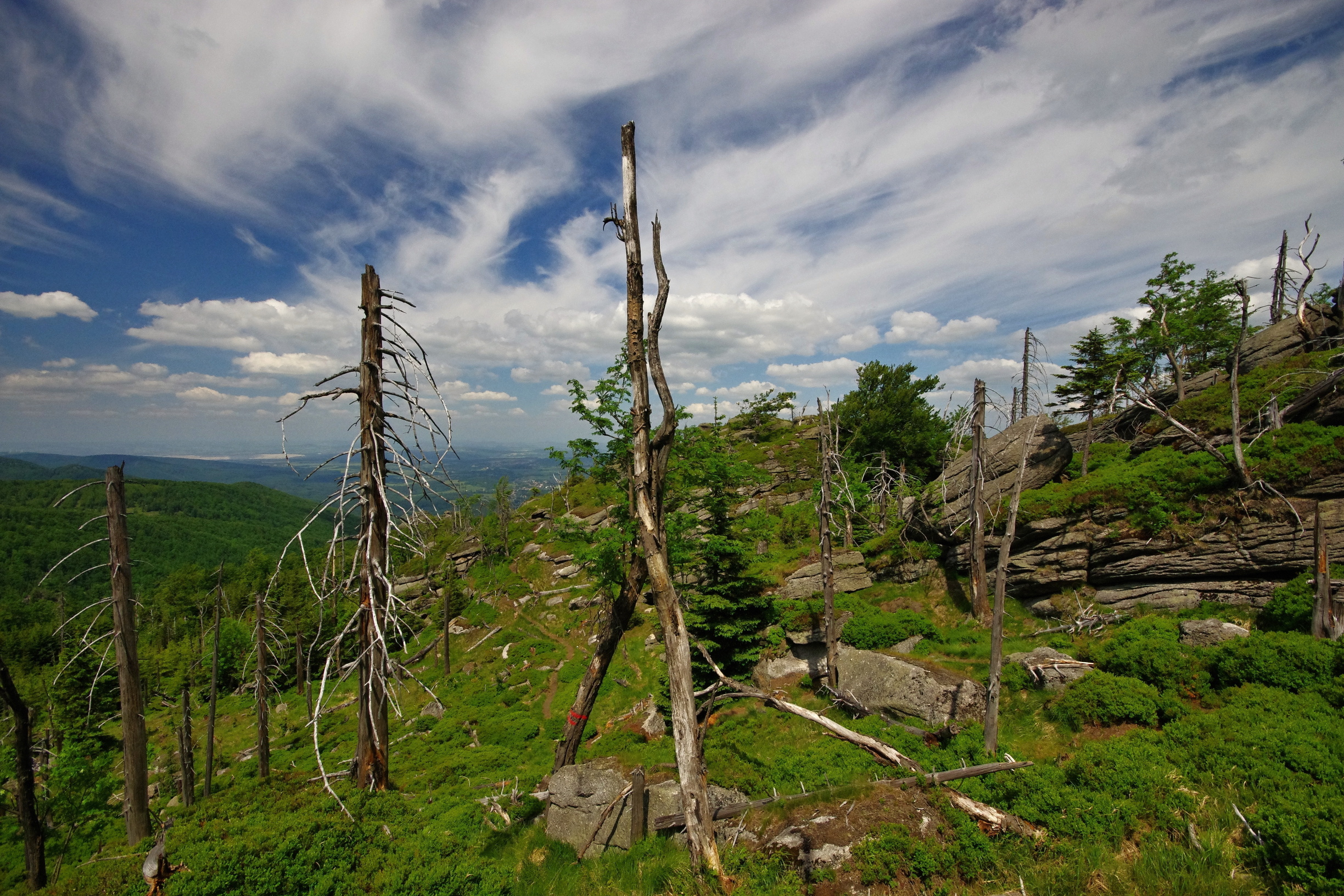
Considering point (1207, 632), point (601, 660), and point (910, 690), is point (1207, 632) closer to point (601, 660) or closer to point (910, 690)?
point (910, 690)

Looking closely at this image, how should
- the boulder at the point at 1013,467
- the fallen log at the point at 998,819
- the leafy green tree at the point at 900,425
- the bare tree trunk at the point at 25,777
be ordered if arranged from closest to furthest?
1. the fallen log at the point at 998,819
2. the bare tree trunk at the point at 25,777
3. the boulder at the point at 1013,467
4. the leafy green tree at the point at 900,425

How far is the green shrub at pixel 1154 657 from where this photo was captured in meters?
12.1

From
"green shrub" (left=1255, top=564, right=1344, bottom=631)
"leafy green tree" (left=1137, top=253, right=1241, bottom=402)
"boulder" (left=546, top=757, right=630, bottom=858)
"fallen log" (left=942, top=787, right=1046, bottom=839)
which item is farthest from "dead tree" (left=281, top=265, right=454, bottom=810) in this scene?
"leafy green tree" (left=1137, top=253, right=1241, bottom=402)

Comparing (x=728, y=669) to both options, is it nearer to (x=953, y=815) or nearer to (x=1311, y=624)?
(x=953, y=815)

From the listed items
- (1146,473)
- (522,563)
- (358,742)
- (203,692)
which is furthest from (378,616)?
(203,692)

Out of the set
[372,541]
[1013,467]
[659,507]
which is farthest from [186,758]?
[1013,467]

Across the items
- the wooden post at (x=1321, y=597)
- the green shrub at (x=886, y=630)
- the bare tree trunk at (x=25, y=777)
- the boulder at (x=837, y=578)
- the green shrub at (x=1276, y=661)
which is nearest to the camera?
the bare tree trunk at (x=25, y=777)

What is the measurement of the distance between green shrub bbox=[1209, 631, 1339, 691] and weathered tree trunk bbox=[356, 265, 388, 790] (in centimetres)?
1728

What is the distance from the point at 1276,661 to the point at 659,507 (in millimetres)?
14198

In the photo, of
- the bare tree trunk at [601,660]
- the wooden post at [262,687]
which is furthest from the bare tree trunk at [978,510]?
the wooden post at [262,687]

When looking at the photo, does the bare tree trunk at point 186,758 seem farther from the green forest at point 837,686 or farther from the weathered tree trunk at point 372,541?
the weathered tree trunk at point 372,541

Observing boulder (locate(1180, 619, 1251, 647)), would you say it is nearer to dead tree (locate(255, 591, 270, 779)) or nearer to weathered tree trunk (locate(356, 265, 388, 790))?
weathered tree trunk (locate(356, 265, 388, 790))

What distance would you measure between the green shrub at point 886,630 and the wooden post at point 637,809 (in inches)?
514

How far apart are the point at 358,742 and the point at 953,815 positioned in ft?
30.2
